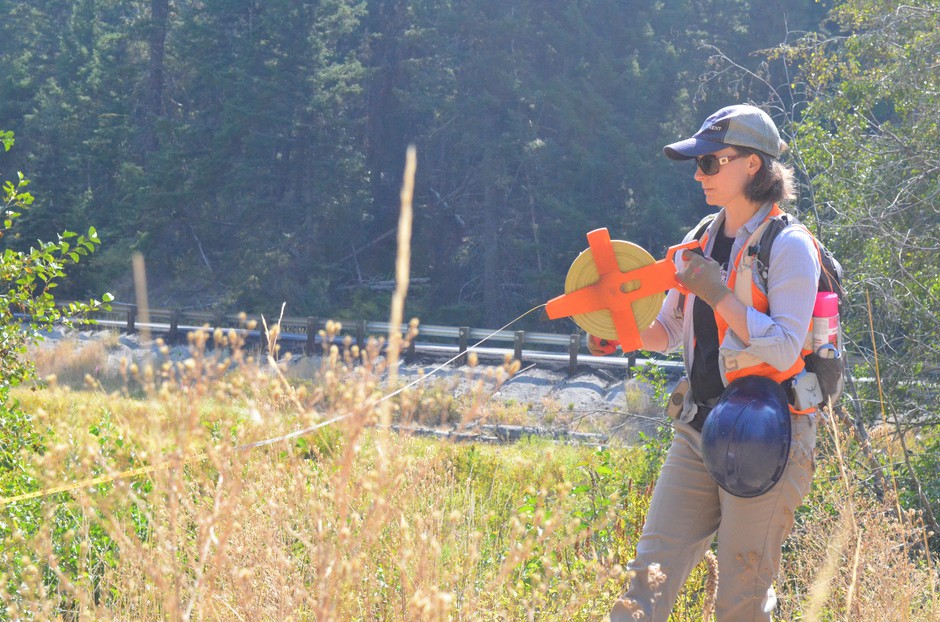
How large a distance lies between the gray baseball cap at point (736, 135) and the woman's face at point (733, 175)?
0.03 metres

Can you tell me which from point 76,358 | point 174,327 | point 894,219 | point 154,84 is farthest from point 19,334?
point 154,84

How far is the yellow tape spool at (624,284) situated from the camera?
346 cm

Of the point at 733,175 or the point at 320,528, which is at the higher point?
the point at 733,175

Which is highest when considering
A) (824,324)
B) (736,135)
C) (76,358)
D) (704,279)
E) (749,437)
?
(736,135)

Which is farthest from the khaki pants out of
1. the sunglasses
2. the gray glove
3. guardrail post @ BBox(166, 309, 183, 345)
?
guardrail post @ BBox(166, 309, 183, 345)

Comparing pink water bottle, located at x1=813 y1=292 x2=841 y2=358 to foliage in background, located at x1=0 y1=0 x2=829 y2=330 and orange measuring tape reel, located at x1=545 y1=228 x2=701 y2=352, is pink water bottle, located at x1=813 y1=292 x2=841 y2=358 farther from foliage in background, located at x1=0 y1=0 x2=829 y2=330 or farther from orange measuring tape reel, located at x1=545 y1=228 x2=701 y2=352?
foliage in background, located at x1=0 y1=0 x2=829 y2=330

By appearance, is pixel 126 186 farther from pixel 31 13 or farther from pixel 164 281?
pixel 31 13

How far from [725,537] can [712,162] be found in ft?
3.71

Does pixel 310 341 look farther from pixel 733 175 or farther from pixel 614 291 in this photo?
pixel 733 175

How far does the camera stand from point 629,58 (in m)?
31.9

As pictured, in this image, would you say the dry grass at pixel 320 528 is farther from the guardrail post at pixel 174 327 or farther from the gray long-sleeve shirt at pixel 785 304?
the guardrail post at pixel 174 327

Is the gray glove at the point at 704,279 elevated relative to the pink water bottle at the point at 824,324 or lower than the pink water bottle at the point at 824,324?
elevated

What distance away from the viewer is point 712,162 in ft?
10.4

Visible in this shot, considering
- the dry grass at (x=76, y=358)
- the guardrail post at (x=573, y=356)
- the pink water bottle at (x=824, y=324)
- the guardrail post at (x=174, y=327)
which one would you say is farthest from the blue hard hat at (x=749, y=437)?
the guardrail post at (x=174, y=327)
